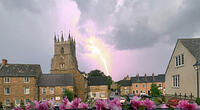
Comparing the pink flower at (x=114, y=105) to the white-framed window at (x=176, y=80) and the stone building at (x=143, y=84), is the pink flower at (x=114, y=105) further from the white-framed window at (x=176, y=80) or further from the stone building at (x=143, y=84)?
the stone building at (x=143, y=84)

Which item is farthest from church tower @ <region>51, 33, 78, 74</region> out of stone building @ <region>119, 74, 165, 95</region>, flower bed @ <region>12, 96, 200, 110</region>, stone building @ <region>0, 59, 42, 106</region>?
flower bed @ <region>12, 96, 200, 110</region>

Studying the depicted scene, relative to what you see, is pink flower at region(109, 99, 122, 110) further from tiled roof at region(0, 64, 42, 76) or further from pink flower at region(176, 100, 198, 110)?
tiled roof at region(0, 64, 42, 76)

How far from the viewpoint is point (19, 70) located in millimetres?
35375

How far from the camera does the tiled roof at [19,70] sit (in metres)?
33.9

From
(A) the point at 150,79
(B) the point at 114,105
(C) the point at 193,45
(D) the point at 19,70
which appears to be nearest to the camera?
(B) the point at 114,105

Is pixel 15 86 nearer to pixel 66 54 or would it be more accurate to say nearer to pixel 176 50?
pixel 176 50

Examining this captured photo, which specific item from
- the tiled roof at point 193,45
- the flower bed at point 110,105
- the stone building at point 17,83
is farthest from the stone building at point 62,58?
the flower bed at point 110,105

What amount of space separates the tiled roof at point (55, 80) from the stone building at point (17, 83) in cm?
213

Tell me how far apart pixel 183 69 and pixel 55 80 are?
98.7ft

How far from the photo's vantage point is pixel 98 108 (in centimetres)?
217

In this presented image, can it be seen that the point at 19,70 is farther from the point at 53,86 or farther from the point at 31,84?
the point at 53,86

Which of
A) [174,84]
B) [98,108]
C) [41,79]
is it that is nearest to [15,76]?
[41,79]

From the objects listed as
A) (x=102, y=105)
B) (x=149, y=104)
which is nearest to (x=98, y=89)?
(x=149, y=104)

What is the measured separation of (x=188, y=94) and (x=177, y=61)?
529 cm
